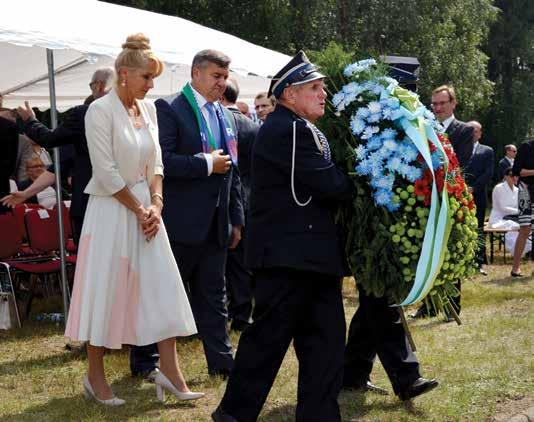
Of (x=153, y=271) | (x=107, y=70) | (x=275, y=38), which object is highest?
(x=275, y=38)

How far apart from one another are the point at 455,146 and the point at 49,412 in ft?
15.7

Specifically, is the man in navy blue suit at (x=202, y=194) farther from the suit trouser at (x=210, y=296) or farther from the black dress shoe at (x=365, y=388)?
the black dress shoe at (x=365, y=388)

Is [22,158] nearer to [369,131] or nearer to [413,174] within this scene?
[369,131]

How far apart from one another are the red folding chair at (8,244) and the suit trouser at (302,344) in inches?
190

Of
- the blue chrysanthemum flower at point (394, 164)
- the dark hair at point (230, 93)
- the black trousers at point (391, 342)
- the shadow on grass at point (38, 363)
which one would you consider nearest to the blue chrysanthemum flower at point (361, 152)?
the blue chrysanthemum flower at point (394, 164)

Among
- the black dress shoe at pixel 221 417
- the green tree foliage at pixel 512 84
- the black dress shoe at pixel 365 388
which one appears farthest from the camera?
the green tree foliage at pixel 512 84

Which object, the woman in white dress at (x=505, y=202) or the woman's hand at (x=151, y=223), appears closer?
the woman's hand at (x=151, y=223)

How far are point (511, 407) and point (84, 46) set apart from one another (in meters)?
4.95

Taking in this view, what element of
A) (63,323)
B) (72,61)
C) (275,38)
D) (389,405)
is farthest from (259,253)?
(275,38)

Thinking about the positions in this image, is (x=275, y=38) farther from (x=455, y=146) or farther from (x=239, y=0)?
(x=455, y=146)

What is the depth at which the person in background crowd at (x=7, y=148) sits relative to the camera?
8.96 m

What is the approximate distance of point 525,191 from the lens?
1385cm

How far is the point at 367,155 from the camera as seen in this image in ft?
17.5

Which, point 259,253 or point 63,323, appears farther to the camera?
point 63,323
